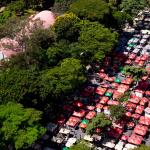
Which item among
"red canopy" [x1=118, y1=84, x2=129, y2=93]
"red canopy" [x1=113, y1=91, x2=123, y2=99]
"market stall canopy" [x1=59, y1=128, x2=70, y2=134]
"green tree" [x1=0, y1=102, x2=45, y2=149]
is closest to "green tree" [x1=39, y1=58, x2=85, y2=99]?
"green tree" [x1=0, y1=102, x2=45, y2=149]

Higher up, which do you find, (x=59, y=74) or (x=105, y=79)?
(x=59, y=74)

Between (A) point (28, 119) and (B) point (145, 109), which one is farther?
(B) point (145, 109)

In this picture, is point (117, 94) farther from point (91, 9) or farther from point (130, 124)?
point (91, 9)

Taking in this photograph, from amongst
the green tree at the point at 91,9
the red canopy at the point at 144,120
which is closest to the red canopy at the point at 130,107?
the red canopy at the point at 144,120

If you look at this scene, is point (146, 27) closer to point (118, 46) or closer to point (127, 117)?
point (118, 46)

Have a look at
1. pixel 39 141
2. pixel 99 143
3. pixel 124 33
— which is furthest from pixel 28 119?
pixel 124 33

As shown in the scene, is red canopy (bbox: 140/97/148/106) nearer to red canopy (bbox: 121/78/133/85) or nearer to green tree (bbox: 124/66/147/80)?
red canopy (bbox: 121/78/133/85)

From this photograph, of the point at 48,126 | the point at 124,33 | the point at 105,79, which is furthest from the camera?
the point at 124,33
